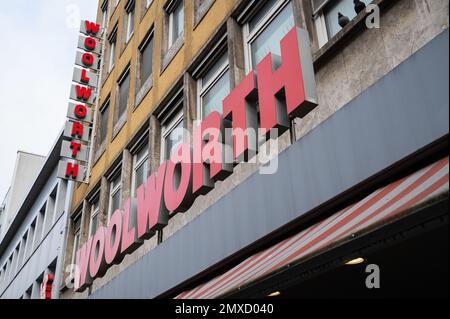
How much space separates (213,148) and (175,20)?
6688 mm

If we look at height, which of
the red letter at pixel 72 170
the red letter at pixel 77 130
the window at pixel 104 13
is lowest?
the red letter at pixel 72 170

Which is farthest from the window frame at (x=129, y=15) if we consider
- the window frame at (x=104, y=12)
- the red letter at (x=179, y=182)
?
the red letter at (x=179, y=182)

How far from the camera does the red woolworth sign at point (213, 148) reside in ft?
20.5

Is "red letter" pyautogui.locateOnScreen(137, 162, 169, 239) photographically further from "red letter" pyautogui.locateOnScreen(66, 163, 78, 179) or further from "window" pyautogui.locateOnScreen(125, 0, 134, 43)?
"window" pyautogui.locateOnScreen(125, 0, 134, 43)

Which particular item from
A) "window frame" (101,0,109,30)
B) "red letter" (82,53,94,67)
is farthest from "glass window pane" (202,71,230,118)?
"window frame" (101,0,109,30)

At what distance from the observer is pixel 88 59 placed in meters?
17.8

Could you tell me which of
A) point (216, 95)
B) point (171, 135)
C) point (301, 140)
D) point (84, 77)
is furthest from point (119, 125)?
point (301, 140)

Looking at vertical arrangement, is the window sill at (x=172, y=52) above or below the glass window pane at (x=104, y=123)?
below

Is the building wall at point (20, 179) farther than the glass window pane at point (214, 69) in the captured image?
Yes

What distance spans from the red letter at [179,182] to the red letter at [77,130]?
874cm

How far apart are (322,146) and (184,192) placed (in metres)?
3.02

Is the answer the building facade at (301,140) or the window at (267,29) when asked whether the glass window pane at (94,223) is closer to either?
the building facade at (301,140)

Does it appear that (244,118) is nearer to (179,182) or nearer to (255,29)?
(179,182)

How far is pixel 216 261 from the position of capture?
298 inches
